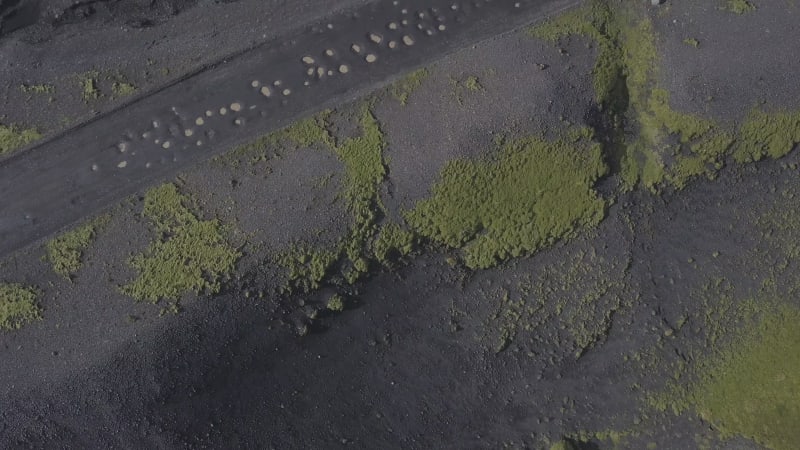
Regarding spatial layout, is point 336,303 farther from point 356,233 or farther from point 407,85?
point 407,85

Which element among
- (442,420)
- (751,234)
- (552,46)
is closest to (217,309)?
(442,420)

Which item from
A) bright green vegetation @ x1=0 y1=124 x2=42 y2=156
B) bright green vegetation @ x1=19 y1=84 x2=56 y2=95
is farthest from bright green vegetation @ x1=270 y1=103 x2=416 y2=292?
bright green vegetation @ x1=0 y1=124 x2=42 y2=156

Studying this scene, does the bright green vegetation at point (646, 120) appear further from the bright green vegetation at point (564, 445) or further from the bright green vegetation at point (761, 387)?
the bright green vegetation at point (564, 445)

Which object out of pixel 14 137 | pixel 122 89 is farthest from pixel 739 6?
pixel 14 137

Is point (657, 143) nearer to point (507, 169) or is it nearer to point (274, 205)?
point (507, 169)

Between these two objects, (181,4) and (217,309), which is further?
(181,4)

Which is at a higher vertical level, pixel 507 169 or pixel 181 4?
pixel 181 4

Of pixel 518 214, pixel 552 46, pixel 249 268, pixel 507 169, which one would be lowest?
pixel 249 268
